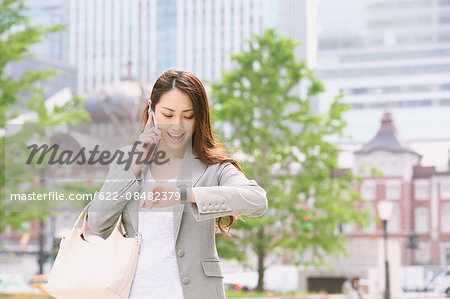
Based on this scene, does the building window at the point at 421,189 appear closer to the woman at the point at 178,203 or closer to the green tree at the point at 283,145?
the green tree at the point at 283,145

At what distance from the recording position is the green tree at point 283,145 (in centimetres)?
1931

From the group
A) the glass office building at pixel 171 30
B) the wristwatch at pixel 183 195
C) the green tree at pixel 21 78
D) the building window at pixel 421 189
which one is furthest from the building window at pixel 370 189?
the wristwatch at pixel 183 195

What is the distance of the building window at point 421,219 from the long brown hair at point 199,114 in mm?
58017

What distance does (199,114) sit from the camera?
8.05 ft

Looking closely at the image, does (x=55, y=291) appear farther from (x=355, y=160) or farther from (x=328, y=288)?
(x=355, y=160)

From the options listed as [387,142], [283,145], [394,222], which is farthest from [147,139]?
[387,142]

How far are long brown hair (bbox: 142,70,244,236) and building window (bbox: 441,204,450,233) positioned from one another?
5880 centimetres

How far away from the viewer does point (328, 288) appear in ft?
100

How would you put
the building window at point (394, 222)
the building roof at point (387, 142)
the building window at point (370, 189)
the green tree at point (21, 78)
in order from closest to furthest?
the green tree at point (21, 78) < the building window at point (370, 189) < the building roof at point (387, 142) < the building window at point (394, 222)

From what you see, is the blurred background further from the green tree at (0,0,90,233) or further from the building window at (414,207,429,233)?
the green tree at (0,0,90,233)

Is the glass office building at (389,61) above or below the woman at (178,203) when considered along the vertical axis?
above

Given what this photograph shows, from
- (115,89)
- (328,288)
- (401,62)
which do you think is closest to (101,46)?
(401,62)

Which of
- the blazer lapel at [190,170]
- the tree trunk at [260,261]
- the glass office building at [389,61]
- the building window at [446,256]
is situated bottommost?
the building window at [446,256]

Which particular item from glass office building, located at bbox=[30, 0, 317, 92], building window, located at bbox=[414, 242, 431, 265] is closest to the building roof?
building window, located at bbox=[414, 242, 431, 265]
